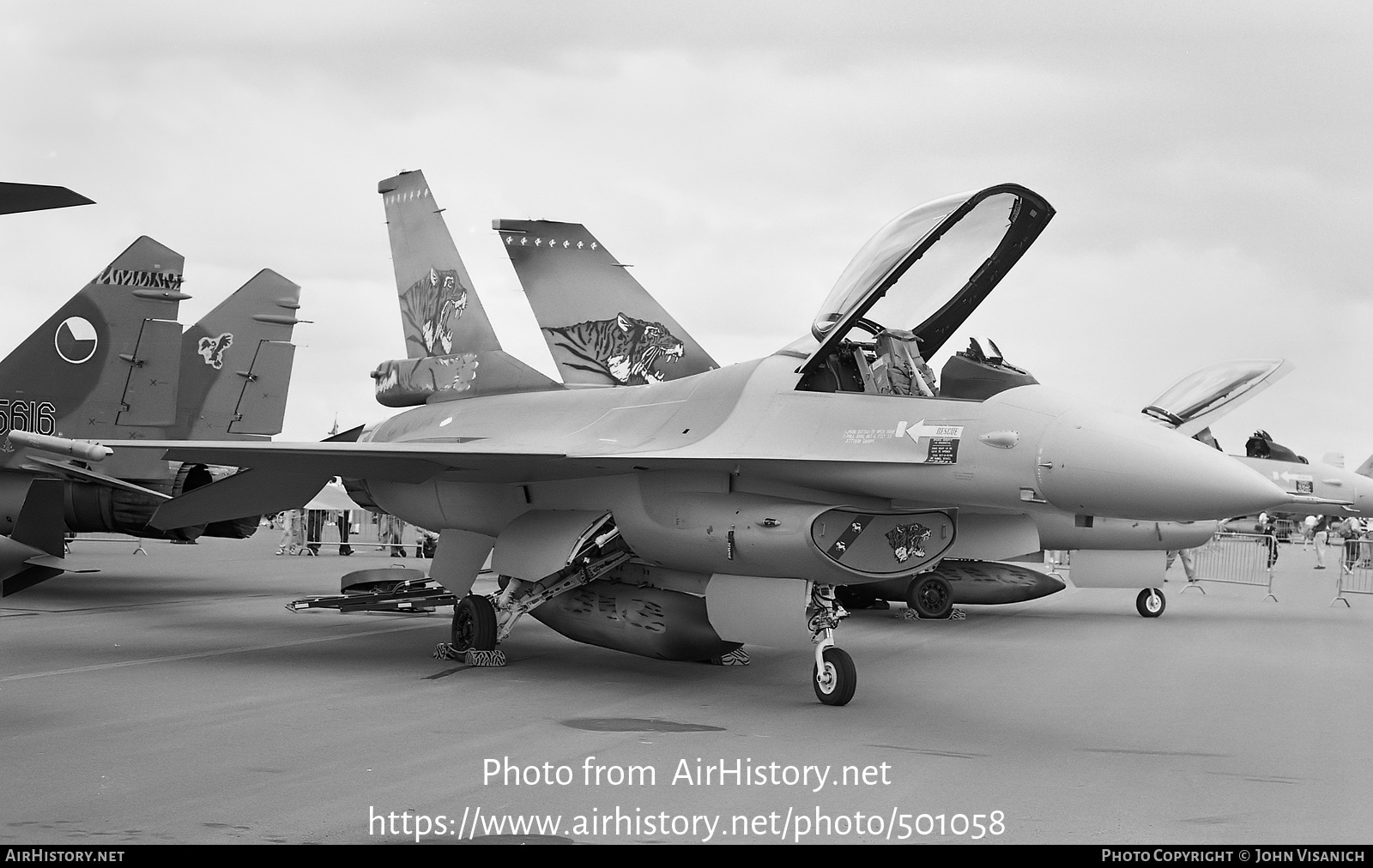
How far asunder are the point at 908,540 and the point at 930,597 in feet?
21.4

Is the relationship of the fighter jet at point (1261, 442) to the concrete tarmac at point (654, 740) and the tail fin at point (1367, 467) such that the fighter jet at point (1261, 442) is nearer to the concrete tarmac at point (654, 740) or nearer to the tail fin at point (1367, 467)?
the concrete tarmac at point (654, 740)

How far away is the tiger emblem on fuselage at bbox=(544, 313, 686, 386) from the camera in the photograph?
479 inches

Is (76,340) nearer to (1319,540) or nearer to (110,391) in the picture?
(110,391)

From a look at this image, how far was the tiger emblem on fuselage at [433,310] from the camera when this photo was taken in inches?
450

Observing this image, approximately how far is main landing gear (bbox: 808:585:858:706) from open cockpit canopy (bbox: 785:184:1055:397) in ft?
4.57

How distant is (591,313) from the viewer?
12.4m

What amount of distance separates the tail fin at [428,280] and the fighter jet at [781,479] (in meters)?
1.73

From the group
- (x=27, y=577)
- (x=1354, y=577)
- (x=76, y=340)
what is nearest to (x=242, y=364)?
(x=76, y=340)

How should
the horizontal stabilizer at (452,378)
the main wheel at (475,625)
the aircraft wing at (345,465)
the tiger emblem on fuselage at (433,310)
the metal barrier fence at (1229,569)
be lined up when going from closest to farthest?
the aircraft wing at (345,465) → the main wheel at (475,625) → the horizontal stabilizer at (452,378) → the tiger emblem on fuselage at (433,310) → the metal barrier fence at (1229,569)

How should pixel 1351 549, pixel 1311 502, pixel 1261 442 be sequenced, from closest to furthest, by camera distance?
pixel 1311 502
pixel 1261 442
pixel 1351 549

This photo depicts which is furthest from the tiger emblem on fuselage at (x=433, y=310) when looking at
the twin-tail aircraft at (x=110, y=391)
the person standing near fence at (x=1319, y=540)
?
the person standing near fence at (x=1319, y=540)

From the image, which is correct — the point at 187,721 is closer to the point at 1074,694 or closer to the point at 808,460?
the point at 808,460

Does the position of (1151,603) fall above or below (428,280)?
below
